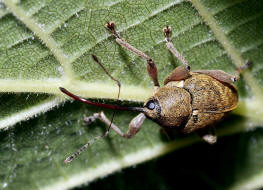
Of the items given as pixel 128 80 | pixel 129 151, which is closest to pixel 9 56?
pixel 128 80

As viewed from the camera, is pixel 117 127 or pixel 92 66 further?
pixel 117 127

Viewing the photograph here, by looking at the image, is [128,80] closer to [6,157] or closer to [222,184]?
[6,157]

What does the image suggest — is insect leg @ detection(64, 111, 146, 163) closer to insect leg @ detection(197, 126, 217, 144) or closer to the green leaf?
the green leaf

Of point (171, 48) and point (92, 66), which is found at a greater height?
point (92, 66)

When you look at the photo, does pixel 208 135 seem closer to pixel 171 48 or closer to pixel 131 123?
pixel 131 123

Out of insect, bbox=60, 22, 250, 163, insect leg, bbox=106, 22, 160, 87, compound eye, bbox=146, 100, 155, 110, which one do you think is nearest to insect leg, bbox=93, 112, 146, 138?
insect, bbox=60, 22, 250, 163

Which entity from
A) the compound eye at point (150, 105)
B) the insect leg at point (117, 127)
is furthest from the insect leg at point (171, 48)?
the insect leg at point (117, 127)

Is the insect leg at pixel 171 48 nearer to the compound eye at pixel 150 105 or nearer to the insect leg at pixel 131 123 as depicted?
the compound eye at pixel 150 105

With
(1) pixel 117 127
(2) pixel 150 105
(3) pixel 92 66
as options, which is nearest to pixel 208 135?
(2) pixel 150 105
